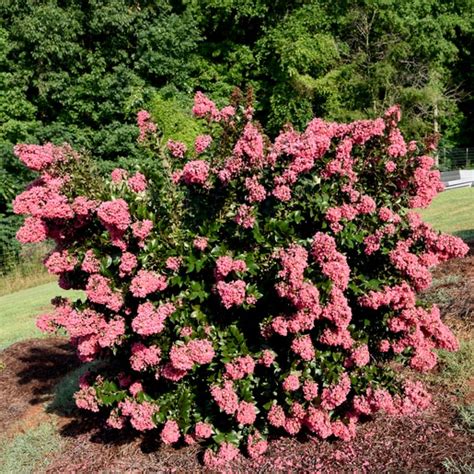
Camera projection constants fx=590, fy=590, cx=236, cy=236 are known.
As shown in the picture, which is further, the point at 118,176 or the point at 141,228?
the point at 118,176

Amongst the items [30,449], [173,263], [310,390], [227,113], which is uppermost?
[227,113]

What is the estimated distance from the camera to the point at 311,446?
399cm

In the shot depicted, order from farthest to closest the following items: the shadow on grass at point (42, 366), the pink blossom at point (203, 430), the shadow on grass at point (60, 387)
Answer: 1. the shadow on grass at point (42, 366)
2. the shadow on grass at point (60, 387)
3. the pink blossom at point (203, 430)

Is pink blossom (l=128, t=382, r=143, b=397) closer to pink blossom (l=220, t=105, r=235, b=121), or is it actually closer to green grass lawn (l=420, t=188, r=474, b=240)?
pink blossom (l=220, t=105, r=235, b=121)

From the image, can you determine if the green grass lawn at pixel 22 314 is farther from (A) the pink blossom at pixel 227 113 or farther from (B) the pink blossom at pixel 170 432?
(A) the pink blossom at pixel 227 113

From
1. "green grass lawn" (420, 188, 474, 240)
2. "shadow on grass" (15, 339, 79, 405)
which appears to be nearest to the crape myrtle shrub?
"shadow on grass" (15, 339, 79, 405)

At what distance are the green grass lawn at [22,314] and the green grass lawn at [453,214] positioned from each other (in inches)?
273

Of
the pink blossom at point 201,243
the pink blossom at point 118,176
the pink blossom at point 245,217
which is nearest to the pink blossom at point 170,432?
the pink blossom at point 201,243

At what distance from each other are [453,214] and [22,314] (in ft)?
33.4

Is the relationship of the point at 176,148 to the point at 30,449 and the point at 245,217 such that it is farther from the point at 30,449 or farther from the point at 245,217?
the point at 30,449

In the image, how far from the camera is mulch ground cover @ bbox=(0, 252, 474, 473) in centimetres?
369

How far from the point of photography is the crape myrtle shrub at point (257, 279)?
12.1 feet

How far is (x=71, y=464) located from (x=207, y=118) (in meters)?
2.74

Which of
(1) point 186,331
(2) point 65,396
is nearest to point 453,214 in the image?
(2) point 65,396
